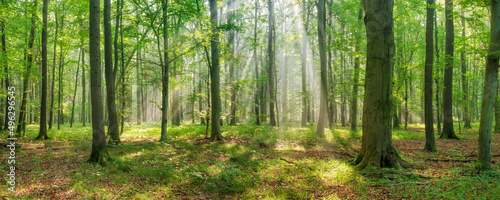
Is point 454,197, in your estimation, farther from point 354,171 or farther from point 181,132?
point 181,132

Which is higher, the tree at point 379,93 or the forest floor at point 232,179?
the tree at point 379,93

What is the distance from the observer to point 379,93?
20.0ft

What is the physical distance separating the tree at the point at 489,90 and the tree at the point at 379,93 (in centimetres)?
154

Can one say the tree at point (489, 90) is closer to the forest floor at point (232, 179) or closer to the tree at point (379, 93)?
the forest floor at point (232, 179)

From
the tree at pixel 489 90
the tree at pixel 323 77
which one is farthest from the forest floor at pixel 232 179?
the tree at pixel 323 77

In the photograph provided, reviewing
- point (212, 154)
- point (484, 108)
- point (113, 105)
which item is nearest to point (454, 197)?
point (484, 108)

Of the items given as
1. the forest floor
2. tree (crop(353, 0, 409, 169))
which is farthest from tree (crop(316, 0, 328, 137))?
tree (crop(353, 0, 409, 169))

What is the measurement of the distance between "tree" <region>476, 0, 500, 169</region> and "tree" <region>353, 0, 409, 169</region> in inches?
60.8

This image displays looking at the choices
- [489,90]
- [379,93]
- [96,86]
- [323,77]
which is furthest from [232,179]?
[323,77]

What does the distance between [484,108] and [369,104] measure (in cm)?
229

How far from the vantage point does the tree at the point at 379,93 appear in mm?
6062

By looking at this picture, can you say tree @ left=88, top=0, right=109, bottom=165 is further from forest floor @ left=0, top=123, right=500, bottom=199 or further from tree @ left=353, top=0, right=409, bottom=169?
tree @ left=353, top=0, right=409, bottom=169

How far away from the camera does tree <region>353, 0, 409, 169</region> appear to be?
6062mm

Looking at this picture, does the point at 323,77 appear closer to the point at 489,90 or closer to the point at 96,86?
the point at 489,90
